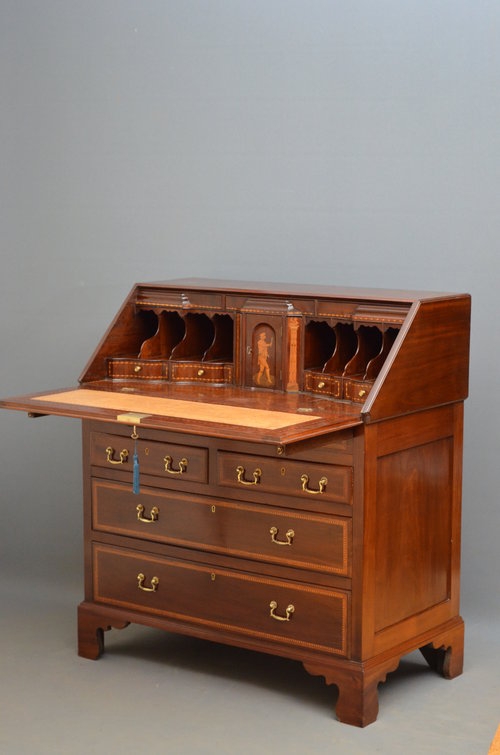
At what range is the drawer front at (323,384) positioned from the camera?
4.17m

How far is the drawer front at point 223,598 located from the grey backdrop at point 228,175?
41.2 inches

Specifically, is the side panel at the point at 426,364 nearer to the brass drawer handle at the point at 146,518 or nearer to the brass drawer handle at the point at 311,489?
the brass drawer handle at the point at 311,489

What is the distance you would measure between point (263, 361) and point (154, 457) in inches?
19.1

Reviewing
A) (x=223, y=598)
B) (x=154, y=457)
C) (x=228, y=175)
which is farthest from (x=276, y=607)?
(x=228, y=175)

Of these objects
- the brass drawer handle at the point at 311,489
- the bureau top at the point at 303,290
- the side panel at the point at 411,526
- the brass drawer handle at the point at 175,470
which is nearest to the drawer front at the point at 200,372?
the bureau top at the point at 303,290

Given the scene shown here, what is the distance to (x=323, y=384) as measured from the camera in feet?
A: 13.9

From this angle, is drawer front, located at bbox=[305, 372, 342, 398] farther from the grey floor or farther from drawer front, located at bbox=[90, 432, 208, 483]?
the grey floor

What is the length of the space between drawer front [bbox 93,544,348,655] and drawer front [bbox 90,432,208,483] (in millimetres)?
295

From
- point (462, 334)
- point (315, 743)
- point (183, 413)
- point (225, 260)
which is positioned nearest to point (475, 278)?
point (462, 334)

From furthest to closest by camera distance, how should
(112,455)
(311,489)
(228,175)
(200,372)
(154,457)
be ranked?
1. (228,175)
2. (200,372)
3. (112,455)
4. (154,457)
5. (311,489)

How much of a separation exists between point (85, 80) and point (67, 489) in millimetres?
1718

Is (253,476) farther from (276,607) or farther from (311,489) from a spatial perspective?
(276,607)

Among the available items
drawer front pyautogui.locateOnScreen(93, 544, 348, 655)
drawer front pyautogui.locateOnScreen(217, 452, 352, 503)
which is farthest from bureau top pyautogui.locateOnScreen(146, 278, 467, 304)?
drawer front pyautogui.locateOnScreen(93, 544, 348, 655)

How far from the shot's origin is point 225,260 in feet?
16.7
